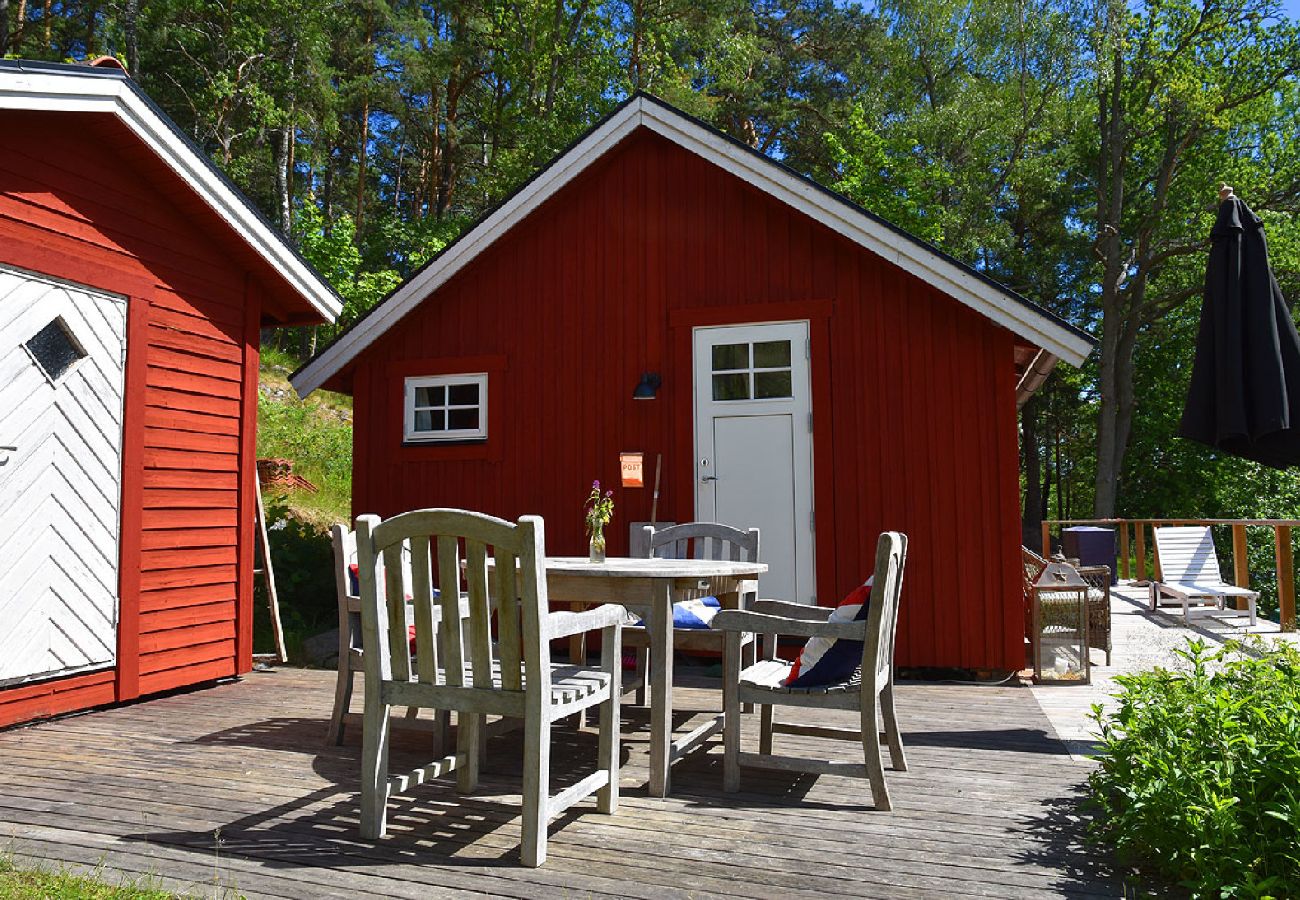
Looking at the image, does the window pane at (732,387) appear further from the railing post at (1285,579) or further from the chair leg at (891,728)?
the railing post at (1285,579)

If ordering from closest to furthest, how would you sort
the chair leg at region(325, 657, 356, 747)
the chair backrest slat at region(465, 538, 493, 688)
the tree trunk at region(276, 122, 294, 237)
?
the chair backrest slat at region(465, 538, 493, 688) < the chair leg at region(325, 657, 356, 747) < the tree trunk at region(276, 122, 294, 237)

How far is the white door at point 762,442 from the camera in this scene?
275 inches

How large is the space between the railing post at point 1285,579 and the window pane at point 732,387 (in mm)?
5194

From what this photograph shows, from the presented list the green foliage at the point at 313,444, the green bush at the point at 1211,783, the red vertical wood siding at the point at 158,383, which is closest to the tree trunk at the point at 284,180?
the green foliage at the point at 313,444

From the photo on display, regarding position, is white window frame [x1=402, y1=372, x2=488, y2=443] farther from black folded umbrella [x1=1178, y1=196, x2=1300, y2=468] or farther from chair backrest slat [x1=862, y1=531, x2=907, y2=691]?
black folded umbrella [x1=1178, y1=196, x2=1300, y2=468]

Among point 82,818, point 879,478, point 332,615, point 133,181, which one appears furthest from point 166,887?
point 332,615

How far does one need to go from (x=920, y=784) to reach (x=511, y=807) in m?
1.62

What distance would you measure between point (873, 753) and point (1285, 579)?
7.13m

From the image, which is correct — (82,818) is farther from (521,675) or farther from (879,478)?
(879,478)

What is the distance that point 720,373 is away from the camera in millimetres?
7258

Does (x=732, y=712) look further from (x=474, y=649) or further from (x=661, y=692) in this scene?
(x=474, y=649)

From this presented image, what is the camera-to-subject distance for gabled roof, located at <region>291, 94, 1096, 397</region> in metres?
6.31

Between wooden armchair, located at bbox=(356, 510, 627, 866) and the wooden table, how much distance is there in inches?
10.9

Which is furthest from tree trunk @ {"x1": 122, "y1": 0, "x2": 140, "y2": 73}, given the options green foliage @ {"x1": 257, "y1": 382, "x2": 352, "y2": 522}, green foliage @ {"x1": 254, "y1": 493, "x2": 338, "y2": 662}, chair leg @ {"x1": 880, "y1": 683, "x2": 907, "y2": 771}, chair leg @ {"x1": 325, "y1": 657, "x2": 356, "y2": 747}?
chair leg @ {"x1": 880, "y1": 683, "x2": 907, "y2": 771}
